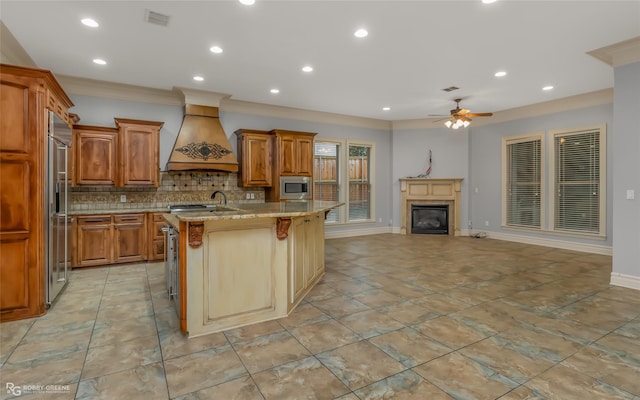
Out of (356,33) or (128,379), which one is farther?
(356,33)

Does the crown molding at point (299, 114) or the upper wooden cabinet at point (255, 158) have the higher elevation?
the crown molding at point (299, 114)

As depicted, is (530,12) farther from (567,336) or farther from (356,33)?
(567,336)

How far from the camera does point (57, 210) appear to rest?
3.58 meters

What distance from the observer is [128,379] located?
2107 mm

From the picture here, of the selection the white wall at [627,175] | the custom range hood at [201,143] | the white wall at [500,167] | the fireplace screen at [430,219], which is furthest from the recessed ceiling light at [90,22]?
the white wall at [500,167]

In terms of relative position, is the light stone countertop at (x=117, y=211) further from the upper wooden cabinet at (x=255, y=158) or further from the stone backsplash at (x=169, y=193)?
the upper wooden cabinet at (x=255, y=158)

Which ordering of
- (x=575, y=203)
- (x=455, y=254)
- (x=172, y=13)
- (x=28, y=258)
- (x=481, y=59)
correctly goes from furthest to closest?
(x=575, y=203) < (x=455, y=254) < (x=481, y=59) < (x=172, y=13) < (x=28, y=258)

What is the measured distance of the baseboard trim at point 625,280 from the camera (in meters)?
4.00

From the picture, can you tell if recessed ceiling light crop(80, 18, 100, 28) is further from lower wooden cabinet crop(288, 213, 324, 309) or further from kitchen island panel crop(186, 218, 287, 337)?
lower wooden cabinet crop(288, 213, 324, 309)

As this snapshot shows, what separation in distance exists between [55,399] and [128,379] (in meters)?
0.37

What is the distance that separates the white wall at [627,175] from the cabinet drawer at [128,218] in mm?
6812

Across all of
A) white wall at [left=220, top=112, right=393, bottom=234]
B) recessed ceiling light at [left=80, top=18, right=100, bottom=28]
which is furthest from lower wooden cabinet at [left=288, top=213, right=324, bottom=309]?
white wall at [left=220, top=112, right=393, bottom=234]

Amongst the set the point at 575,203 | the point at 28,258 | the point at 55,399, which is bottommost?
the point at 55,399

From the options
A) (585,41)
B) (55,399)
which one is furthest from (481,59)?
(55,399)
